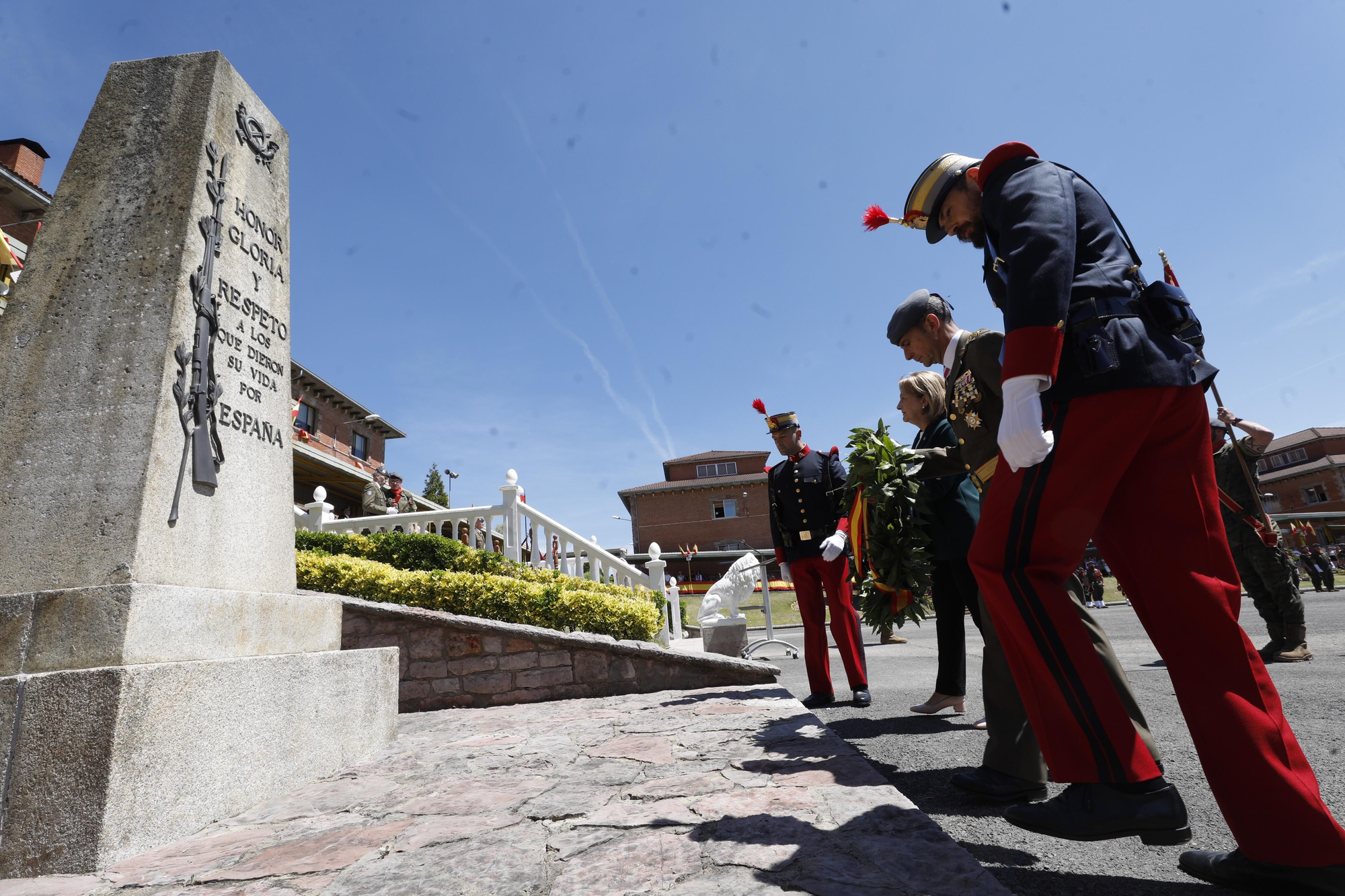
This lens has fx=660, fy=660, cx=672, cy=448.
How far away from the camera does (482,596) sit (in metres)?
6.26

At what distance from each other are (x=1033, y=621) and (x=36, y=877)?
10.0ft

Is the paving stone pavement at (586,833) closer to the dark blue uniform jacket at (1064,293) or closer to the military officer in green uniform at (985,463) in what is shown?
the military officer in green uniform at (985,463)

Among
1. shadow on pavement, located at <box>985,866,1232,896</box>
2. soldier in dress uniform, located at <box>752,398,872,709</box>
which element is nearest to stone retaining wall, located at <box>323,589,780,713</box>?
soldier in dress uniform, located at <box>752,398,872,709</box>

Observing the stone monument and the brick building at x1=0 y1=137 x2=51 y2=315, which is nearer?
the stone monument

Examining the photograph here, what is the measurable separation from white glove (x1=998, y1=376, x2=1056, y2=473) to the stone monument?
2.83m

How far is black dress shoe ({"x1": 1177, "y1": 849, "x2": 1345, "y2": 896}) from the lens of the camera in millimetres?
1350

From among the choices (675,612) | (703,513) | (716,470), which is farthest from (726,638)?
(716,470)

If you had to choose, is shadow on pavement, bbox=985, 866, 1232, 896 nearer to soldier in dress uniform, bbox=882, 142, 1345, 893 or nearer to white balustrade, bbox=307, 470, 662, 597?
soldier in dress uniform, bbox=882, 142, 1345, 893

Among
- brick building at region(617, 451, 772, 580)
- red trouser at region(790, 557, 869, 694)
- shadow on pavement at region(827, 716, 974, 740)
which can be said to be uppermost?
brick building at region(617, 451, 772, 580)

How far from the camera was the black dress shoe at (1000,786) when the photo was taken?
227cm

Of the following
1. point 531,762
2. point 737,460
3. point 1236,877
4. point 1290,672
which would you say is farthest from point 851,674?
point 737,460

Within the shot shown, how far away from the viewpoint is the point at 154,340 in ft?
9.22

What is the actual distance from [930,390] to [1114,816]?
107 inches

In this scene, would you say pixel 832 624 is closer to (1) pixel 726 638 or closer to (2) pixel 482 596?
(2) pixel 482 596
